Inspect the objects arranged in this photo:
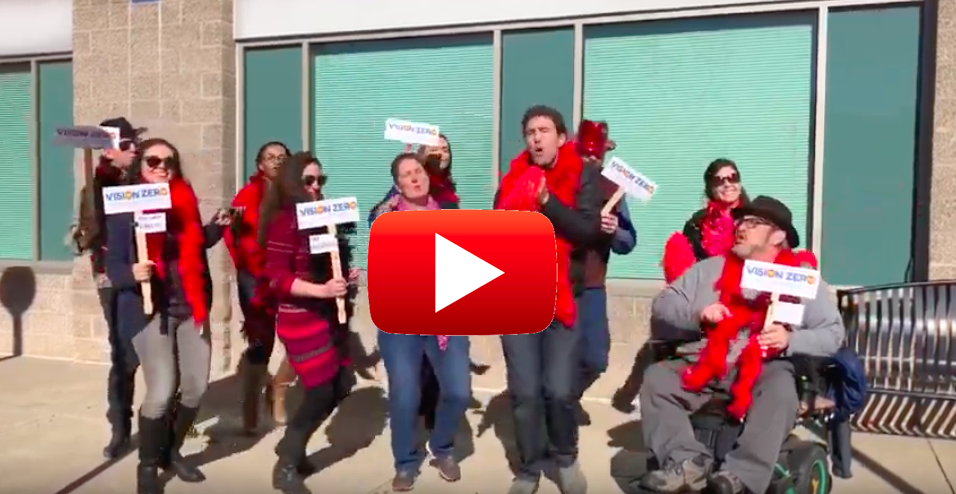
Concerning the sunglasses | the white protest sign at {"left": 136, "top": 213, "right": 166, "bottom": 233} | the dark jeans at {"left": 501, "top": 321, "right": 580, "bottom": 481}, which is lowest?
the dark jeans at {"left": 501, "top": 321, "right": 580, "bottom": 481}

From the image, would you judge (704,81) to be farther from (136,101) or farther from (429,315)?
(136,101)

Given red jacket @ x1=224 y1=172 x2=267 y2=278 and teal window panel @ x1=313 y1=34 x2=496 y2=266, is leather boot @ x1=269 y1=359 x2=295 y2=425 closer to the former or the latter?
red jacket @ x1=224 y1=172 x2=267 y2=278


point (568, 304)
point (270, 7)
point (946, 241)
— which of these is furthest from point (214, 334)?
point (946, 241)

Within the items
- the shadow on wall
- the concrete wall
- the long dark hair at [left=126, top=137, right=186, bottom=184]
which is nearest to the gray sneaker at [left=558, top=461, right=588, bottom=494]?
the long dark hair at [left=126, top=137, right=186, bottom=184]

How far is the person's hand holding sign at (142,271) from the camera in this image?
3998 mm

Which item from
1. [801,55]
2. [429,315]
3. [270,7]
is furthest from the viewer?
[270,7]

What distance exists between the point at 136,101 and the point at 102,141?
322cm

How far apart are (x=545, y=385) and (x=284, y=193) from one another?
1486mm

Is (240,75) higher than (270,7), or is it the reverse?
(270,7)

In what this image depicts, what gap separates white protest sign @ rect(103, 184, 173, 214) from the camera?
397cm

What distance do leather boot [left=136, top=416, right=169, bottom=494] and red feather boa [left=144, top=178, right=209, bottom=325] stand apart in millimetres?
512

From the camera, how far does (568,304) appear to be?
3996 millimetres

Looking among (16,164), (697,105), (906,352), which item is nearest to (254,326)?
(697,105)

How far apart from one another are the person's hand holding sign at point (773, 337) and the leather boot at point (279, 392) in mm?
2994
